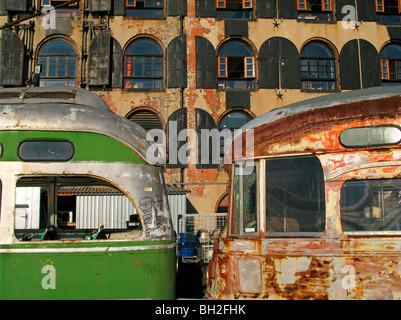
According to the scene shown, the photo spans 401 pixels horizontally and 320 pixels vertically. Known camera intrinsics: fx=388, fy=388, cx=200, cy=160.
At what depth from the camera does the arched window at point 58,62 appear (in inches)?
733

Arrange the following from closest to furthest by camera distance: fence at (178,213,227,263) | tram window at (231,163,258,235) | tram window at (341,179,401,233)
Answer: tram window at (341,179,401,233) → tram window at (231,163,258,235) → fence at (178,213,227,263)

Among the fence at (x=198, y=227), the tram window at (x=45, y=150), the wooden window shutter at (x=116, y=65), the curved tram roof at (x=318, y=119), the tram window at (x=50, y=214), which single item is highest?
the wooden window shutter at (x=116, y=65)

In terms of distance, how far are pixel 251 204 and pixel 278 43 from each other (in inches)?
618

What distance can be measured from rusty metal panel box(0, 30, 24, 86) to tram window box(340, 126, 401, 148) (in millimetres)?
16937

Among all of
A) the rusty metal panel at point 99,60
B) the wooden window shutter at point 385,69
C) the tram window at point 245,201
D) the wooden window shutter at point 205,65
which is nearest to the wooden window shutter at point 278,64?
the wooden window shutter at point 205,65

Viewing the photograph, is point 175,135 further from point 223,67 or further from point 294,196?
point 294,196

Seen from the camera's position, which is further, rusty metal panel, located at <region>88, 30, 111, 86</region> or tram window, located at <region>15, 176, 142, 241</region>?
rusty metal panel, located at <region>88, 30, 111, 86</region>

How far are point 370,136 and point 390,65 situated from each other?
17.6m

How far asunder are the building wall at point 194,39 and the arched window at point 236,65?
350 millimetres

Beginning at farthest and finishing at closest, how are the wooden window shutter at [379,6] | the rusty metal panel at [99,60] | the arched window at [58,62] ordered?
the wooden window shutter at [379,6]
the arched window at [58,62]
the rusty metal panel at [99,60]

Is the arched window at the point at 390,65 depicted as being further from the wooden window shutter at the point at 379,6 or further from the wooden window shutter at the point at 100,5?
the wooden window shutter at the point at 100,5

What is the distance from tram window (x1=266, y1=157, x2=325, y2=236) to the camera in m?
4.63

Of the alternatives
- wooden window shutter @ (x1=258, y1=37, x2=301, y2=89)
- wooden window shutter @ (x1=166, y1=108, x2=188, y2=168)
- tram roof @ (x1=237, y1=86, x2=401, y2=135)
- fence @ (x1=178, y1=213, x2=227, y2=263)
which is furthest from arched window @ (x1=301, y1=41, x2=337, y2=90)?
tram roof @ (x1=237, y1=86, x2=401, y2=135)

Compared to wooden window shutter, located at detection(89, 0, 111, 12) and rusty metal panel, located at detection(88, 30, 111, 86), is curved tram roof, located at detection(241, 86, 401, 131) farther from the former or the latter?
wooden window shutter, located at detection(89, 0, 111, 12)
